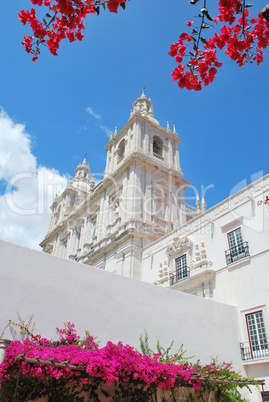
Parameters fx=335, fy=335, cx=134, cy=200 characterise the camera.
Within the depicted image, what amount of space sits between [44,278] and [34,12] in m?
7.62

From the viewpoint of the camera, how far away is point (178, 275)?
1750 centimetres

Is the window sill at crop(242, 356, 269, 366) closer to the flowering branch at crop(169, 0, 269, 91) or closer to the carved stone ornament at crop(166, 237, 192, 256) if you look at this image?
the carved stone ornament at crop(166, 237, 192, 256)

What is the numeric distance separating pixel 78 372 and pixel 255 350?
7.66m

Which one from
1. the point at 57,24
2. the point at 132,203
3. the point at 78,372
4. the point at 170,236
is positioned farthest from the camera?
the point at 132,203

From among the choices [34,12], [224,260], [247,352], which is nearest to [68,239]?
[224,260]

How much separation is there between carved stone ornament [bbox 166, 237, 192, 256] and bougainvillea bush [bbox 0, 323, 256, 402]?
8.29m

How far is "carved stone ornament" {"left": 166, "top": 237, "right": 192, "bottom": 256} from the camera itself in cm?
1744

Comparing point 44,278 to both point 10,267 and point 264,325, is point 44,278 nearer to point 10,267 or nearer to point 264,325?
point 10,267

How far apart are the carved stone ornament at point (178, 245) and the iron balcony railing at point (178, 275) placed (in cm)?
109

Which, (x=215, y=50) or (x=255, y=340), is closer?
(x=215, y=50)

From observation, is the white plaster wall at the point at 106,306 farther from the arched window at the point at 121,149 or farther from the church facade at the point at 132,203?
the arched window at the point at 121,149

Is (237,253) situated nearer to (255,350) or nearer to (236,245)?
(236,245)

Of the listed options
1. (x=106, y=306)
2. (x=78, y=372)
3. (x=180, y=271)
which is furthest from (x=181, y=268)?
(x=78, y=372)

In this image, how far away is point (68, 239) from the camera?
32750mm
